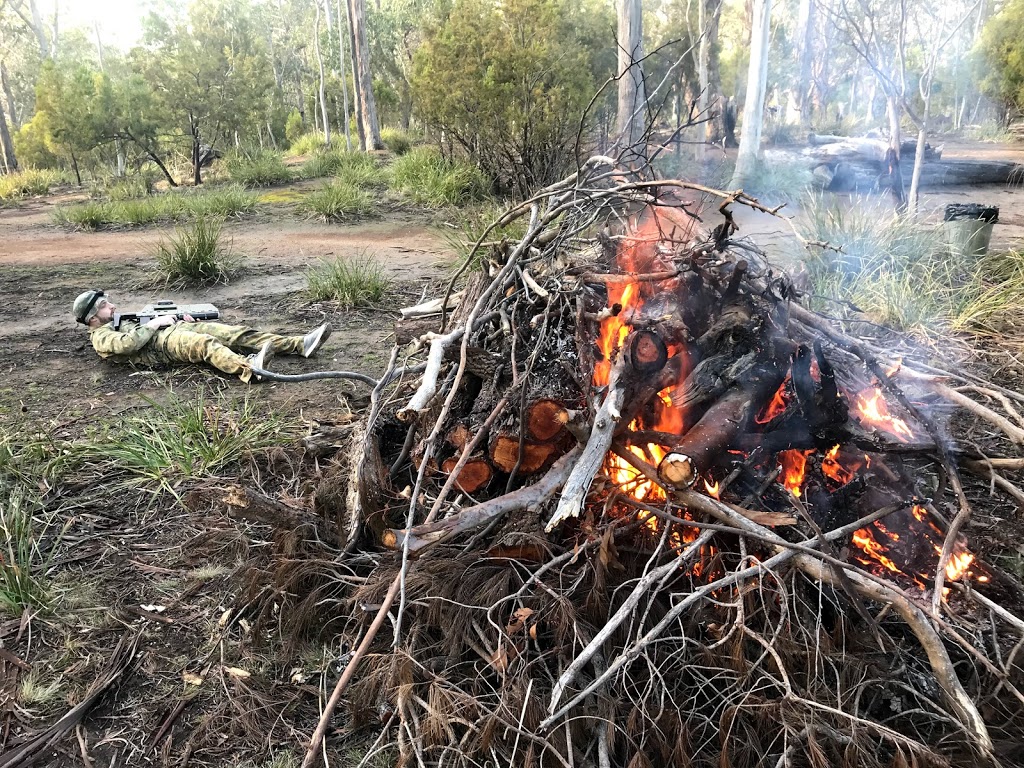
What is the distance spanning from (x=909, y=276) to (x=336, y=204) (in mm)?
8252

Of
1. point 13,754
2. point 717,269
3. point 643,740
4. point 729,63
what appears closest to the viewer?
point 643,740

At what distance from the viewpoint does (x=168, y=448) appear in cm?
341

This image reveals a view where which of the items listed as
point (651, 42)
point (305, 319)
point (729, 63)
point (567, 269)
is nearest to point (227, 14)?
point (651, 42)

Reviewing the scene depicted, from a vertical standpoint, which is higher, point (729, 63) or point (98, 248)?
point (729, 63)

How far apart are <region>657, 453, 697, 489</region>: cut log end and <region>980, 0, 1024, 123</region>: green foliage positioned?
9392mm

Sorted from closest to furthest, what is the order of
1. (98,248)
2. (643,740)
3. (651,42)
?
(643,740), (98,248), (651,42)

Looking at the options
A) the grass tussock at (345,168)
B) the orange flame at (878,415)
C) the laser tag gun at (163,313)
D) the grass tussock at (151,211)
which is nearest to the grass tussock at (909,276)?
the orange flame at (878,415)

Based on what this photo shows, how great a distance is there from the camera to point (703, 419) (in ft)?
7.04

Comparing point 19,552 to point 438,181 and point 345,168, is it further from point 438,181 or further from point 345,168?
point 345,168

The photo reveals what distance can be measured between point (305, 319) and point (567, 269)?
3.53 meters

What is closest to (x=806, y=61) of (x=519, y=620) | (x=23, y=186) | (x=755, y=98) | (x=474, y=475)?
(x=755, y=98)

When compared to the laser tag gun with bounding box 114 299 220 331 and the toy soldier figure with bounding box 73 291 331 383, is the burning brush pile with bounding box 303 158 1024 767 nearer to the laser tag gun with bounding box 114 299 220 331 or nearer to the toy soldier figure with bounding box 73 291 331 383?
the toy soldier figure with bounding box 73 291 331 383

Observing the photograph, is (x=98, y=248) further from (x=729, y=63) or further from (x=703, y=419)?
(x=729, y=63)

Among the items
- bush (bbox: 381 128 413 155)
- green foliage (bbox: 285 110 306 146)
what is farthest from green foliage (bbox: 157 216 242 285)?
green foliage (bbox: 285 110 306 146)
